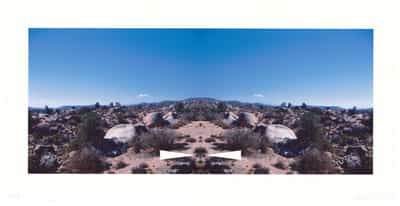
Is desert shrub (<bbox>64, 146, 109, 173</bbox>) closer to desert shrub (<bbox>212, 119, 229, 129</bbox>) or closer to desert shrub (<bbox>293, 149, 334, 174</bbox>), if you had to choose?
desert shrub (<bbox>212, 119, 229, 129</bbox>)

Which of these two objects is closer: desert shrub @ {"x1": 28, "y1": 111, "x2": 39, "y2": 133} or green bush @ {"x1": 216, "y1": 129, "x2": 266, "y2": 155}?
green bush @ {"x1": 216, "y1": 129, "x2": 266, "y2": 155}

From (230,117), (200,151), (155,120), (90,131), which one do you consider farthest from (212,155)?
(90,131)

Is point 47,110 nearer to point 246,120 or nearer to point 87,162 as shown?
point 87,162

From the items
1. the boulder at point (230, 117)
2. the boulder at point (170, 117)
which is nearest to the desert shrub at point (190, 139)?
the boulder at point (170, 117)

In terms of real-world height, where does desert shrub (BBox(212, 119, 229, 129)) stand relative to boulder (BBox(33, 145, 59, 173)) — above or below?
above

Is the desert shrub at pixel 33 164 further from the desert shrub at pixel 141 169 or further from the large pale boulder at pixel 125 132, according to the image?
the desert shrub at pixel 141 169

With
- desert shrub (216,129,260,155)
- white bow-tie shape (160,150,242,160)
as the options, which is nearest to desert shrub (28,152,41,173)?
white bow-tie shape (160,150,242,160)
